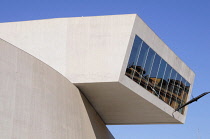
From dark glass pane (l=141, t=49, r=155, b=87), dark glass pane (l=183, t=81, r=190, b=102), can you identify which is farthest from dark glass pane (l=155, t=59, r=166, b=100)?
dark glass pane (l=183, t=81, r=190, b=102)

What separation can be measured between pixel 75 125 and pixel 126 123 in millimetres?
11757

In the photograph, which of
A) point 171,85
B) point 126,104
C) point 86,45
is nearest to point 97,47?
point 86,45

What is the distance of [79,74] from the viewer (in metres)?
25.9

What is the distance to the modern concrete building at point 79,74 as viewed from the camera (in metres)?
20.3

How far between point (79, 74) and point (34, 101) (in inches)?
201

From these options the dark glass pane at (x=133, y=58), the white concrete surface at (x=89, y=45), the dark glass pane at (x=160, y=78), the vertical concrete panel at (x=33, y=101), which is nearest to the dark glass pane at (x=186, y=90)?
the dark glass pane at (x=160, y=78)

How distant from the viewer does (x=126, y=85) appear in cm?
2619

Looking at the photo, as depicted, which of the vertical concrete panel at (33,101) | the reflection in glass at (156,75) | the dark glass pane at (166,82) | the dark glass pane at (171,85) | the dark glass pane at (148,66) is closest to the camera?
Answer: the vertical concrete panel at (33,101)

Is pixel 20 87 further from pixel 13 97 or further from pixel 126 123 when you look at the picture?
pixel 126 123

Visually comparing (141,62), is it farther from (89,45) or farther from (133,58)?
(89,45)

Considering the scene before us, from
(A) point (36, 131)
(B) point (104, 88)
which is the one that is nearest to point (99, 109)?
(B) point (104, 88)

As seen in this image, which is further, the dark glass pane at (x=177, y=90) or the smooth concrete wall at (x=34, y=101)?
the dark glass pane at (x=177, y=90)

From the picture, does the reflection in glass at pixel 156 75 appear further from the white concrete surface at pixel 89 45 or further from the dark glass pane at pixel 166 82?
the white concrete surface at pixel 89 45

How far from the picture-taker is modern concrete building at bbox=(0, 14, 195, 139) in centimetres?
2030
